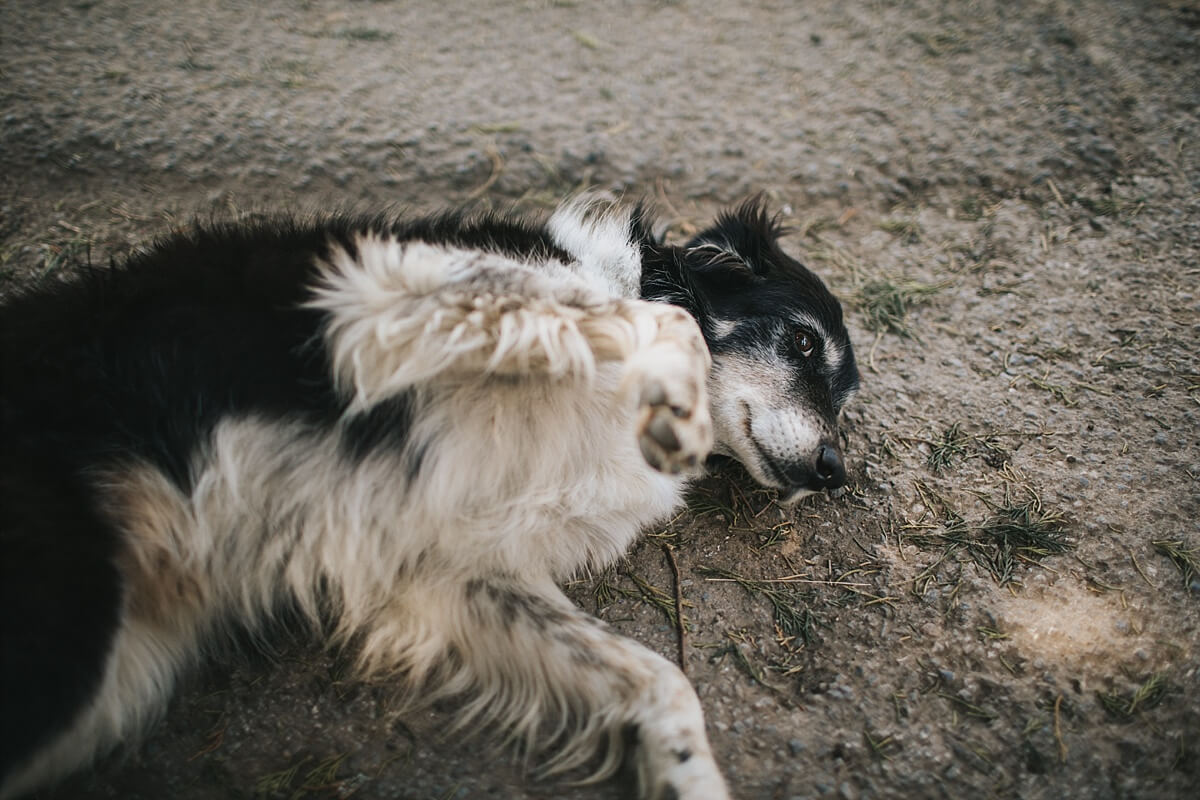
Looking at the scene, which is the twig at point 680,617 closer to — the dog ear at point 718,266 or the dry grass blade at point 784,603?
the dry grass blade at point 784,603

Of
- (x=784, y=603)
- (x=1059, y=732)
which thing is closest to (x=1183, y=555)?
(x=1059, y=732)

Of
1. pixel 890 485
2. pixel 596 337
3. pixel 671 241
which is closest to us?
pixel 596 337

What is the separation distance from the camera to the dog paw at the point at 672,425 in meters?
2.00

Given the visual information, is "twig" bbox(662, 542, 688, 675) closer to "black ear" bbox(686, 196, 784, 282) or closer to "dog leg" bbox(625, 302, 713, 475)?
Result: "dog leg" bbox(625, 302, 713, 475)

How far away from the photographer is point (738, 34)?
Answer: 4.77 metres

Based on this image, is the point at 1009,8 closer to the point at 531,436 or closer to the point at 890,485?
the point at 890,485

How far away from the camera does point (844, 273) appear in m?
3.62

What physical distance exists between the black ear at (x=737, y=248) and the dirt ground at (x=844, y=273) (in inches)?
28.3

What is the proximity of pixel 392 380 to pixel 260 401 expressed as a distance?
0.37 m

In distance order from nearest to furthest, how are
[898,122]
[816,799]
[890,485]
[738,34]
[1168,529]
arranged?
[816,799] → [1168,529] → [890,485] → [898,122] → [738,34]

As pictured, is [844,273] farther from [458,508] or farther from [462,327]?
[458,508]

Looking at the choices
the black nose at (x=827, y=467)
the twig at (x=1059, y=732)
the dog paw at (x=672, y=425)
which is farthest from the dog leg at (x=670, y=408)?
the twig at (x=1059, y=732)

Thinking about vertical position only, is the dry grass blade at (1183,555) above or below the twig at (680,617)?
above

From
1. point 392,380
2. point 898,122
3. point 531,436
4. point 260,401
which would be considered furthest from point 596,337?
point 898,122
